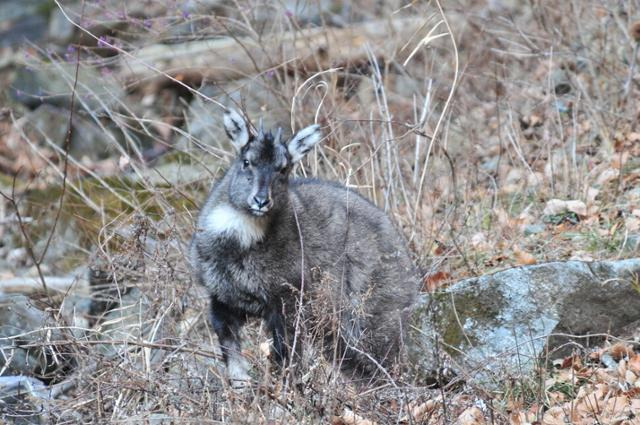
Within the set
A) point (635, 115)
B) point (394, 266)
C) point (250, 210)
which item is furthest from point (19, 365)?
point (635, 115)

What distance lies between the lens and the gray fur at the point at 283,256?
699 centimetres

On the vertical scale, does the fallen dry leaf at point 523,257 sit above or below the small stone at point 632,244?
below

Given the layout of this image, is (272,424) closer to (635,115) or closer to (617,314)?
(617,314)

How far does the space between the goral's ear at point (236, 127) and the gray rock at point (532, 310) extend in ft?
5.99

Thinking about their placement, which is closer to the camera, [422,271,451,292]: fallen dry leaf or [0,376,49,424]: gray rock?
[0,376,49,424]: gray rock

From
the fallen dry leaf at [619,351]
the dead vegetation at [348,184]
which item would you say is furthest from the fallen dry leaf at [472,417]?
the fallen dry leaf at [619,351]

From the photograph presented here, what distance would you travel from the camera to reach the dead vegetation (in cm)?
619

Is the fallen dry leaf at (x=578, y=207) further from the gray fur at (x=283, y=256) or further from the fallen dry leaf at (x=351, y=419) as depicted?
the fallen dry leaf at (x=351, y=419)

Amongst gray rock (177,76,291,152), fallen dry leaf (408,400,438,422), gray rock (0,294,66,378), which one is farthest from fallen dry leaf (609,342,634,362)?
gray rock (0,294,66,378)

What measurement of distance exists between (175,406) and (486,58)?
8.18 m

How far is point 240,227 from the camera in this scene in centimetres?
705

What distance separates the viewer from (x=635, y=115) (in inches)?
419

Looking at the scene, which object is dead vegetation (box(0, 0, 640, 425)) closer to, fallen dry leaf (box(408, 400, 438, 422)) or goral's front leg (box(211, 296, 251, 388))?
fallen dry leaf (box(408, 400, 438, 422))

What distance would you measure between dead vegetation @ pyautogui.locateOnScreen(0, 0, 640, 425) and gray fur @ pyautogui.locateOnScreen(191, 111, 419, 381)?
0.95 ft
